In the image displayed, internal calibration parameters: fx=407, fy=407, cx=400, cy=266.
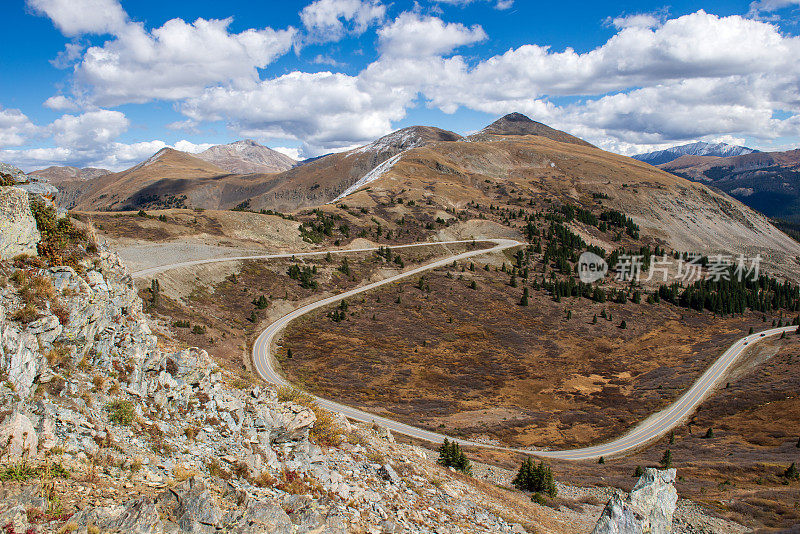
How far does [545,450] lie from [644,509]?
24.6 meters

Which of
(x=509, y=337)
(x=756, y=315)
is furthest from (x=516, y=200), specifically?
(x=509, y=337)

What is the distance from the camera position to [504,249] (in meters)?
136

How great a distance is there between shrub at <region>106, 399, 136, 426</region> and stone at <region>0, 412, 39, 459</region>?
91.0 inches

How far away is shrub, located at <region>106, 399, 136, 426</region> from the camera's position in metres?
12.2

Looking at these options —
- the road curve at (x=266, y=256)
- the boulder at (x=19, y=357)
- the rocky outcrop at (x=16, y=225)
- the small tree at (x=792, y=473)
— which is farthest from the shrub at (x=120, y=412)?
the road curve at (x=266, y=256)

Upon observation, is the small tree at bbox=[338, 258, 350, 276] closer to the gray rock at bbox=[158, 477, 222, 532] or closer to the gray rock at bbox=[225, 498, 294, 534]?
the gray rock at bbox=[225, 498, 294, 534]

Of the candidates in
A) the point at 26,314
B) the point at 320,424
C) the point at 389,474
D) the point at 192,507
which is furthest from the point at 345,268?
the point at 192,507

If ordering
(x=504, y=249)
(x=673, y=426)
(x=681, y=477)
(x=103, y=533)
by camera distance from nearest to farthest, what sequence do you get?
(x=103, y=533) → (x=681, y=477) → (x=673, y=426) → (x=504, y=249)

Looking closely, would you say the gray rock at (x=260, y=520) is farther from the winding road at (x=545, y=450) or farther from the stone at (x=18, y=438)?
the winding road at (x=545, y=450)

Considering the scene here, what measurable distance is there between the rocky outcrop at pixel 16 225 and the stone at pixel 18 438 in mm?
5578

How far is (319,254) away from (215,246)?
23.7 metres

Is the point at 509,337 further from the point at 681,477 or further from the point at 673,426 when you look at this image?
the point at 681,477

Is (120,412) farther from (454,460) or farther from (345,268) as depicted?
(345,268)

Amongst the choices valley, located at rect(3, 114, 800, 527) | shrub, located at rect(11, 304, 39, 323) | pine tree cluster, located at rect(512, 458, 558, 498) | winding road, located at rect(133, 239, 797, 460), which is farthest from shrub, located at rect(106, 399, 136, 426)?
winding road, located at rect(133, 239, 797, 460)
